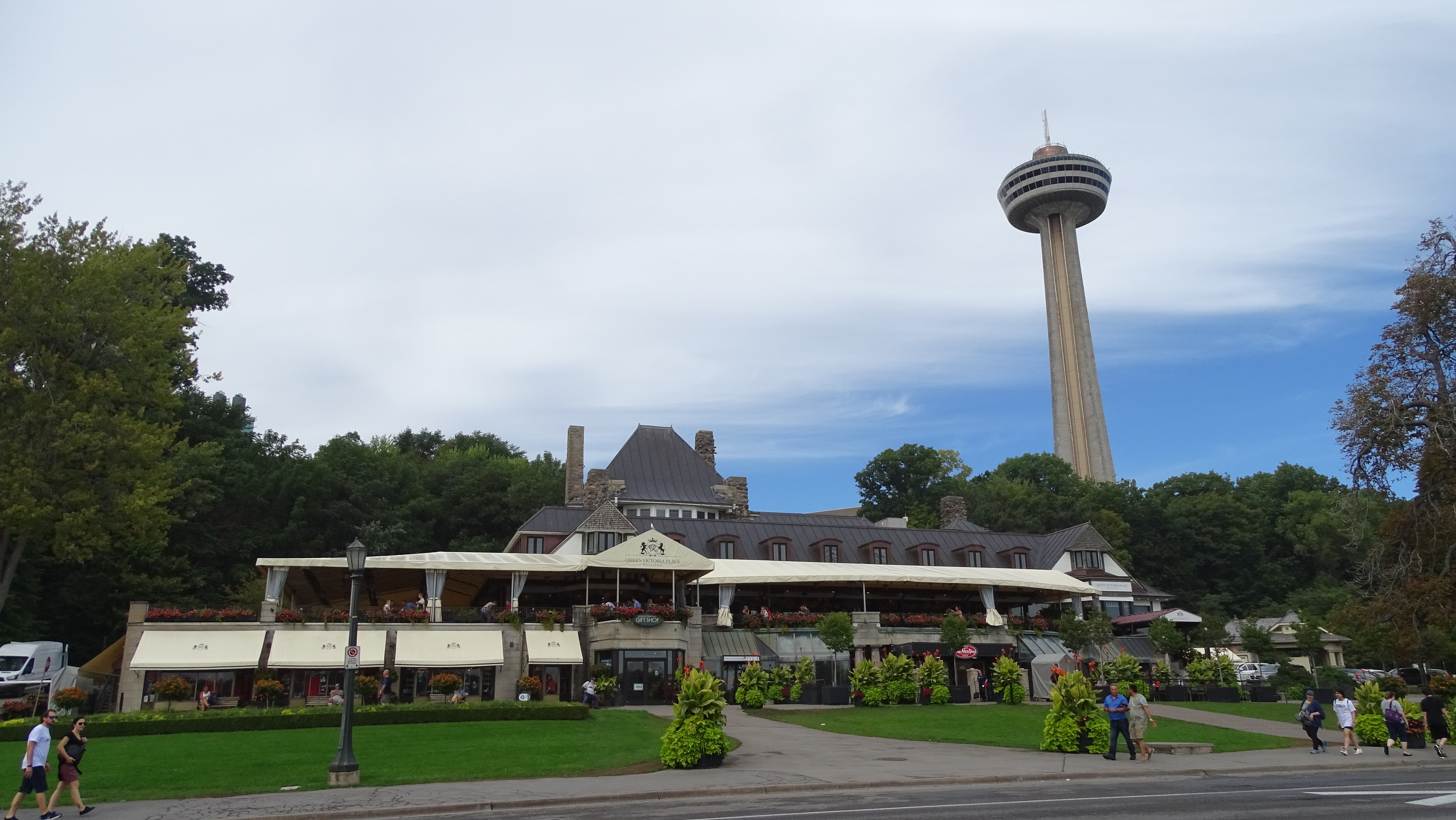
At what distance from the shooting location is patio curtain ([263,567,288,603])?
136ft

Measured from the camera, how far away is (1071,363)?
139500 mm

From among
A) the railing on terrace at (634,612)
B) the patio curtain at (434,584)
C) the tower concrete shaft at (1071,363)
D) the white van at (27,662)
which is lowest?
the white van at (27,662)

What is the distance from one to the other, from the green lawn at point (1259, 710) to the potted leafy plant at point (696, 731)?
21.9 m

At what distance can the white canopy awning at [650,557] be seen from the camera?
43125 mm

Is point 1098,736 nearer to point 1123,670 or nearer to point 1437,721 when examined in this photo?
point 1437,721

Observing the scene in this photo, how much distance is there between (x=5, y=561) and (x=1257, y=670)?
59051 millimetres

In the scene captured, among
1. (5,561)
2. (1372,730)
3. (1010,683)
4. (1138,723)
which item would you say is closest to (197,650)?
(5,561)

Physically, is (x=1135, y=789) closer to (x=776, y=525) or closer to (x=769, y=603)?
(x=769, y=603)

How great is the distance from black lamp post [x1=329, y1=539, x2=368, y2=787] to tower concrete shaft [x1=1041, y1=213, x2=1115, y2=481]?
120454 millimetres

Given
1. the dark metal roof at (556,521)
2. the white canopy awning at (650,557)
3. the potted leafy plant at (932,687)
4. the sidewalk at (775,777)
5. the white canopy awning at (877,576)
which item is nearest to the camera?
the sidewalk at (775,777)

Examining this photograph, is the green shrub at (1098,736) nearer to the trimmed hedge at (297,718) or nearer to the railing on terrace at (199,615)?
the trimmed hedge at (297,718)

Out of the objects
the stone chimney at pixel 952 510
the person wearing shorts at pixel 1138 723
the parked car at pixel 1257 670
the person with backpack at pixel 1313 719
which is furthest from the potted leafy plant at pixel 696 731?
the stone chimney at pixel 952 510

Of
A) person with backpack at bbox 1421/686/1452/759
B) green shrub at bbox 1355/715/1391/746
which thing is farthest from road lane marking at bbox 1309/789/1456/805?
green shrub at bbox 1355/715/1391/746

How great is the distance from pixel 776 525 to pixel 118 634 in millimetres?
36049
